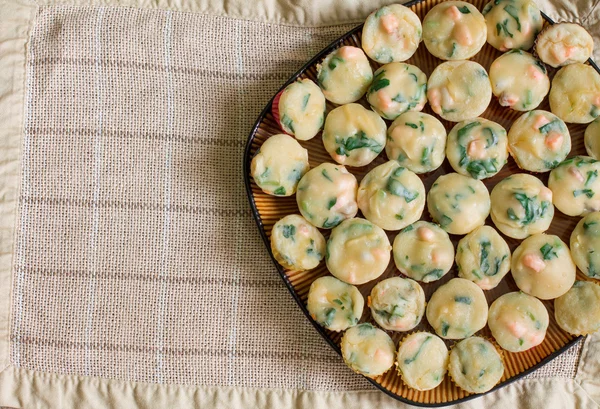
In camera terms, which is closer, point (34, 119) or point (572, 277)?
point (572, 277)

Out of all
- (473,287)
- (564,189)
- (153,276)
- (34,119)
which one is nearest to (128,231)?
(153,276)

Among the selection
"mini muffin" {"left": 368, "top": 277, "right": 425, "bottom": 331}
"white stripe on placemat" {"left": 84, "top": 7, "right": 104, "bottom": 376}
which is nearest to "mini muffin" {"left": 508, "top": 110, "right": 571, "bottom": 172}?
"mini muffin" {"left": 368, "top": 277, "right": 425, "bottom": 331}

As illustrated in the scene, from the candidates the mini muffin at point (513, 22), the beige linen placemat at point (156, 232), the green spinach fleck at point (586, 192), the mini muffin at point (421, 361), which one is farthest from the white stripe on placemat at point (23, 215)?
the green spinach fleck at point (586, 192)

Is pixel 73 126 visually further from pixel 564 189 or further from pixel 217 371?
pixel 564 189

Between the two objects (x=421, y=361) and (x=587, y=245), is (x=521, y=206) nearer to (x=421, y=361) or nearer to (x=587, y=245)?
(x=587, y=245)

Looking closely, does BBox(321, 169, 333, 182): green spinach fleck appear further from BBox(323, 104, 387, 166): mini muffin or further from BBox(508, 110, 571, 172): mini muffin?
BBox(508, 110, 571, 172): mini muffin

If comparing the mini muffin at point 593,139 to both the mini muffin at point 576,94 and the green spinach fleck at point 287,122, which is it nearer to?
the mini muffin at point 576,94
